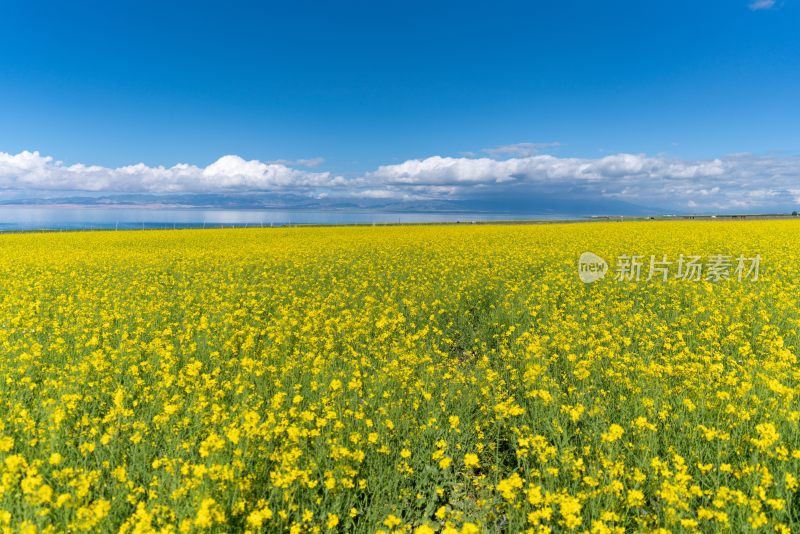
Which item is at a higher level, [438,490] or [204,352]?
[204,352]

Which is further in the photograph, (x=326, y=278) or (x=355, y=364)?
(x=326, y=278)

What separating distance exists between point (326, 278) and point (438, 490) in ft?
36.9

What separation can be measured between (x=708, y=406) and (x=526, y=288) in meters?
7.64

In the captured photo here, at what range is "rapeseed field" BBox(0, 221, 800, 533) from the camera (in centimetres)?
346

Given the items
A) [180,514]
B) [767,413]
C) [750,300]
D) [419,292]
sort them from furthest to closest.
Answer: [419,292], [750,300], [767,413], [180,514]

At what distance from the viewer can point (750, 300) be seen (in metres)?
10.2

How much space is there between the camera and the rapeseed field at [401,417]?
346cm

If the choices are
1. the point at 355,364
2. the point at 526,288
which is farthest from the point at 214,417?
the point at 526,288

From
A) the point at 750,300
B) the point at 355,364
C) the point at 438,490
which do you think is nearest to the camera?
the point at 438,490

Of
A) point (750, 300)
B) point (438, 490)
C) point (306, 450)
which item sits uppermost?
point (750, 300)

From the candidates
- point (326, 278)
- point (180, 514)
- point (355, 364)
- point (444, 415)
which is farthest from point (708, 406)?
point (326, 278)

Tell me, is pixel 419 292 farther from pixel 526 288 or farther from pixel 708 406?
pixel 708 406

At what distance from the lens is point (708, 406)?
489 centimetres

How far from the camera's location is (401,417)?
5.17 meters
